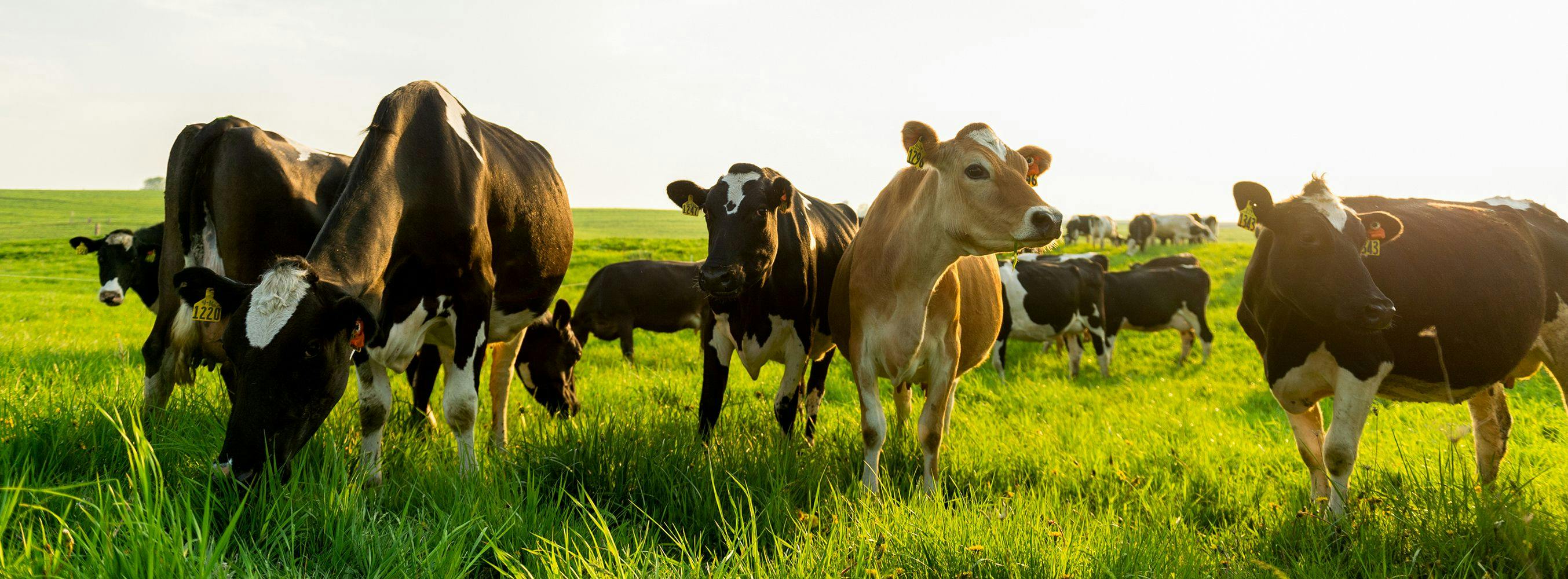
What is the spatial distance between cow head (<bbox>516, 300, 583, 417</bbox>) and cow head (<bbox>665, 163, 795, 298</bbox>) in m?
3.03

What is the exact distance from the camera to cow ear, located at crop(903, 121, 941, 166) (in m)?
4.77

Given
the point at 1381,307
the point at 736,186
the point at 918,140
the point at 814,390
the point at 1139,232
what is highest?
the point at 918,140

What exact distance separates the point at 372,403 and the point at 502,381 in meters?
2.17

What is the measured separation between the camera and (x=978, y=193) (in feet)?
14.6

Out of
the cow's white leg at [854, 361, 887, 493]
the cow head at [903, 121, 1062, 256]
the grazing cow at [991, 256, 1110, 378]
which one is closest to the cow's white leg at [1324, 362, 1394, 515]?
the cow head at [903, 121, 1062, 256]

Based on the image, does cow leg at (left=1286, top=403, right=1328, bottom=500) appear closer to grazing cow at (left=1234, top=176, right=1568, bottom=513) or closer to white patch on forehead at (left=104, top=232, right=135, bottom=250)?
grazing cow at (left=1234, top=176, right=1568, bottom=513)

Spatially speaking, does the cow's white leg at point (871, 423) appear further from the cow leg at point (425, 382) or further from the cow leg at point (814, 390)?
the cow leg at point (425, 382)

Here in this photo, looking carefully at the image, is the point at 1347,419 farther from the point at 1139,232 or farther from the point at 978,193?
the point at 1139,232

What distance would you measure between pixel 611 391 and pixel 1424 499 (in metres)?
6.39

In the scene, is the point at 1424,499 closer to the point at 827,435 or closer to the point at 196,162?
the point at 827,435

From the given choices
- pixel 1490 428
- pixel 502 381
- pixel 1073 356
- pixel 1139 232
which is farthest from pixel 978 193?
pixel 1139 232

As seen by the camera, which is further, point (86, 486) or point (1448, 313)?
point (1448, 313)

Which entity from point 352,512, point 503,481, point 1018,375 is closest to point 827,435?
point 503,481

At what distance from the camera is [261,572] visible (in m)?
2.83
